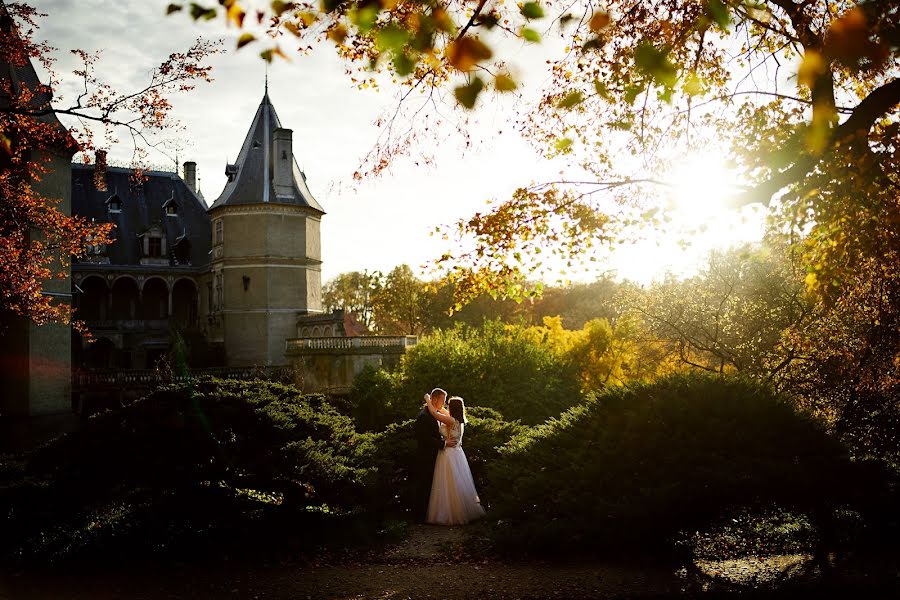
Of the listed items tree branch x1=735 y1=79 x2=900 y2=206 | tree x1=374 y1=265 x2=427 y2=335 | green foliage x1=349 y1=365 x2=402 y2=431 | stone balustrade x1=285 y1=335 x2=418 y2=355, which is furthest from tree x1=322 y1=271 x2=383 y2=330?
tree branch x1=735 y1=79 x2=900 y2=206

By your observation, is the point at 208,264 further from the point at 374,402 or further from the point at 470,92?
the point at 470,92

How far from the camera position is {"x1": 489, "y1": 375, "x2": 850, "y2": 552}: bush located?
7.50 m

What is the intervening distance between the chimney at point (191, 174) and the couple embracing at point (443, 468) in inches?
1684

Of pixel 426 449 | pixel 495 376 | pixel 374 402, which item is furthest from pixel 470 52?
pixel 374 402

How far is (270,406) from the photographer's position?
32.8 ft

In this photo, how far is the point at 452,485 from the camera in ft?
35.3

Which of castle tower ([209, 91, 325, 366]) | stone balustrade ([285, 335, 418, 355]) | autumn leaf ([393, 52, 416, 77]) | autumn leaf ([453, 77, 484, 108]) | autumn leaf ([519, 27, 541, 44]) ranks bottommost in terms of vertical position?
stone balustrade ([285, 335, 418, 355])

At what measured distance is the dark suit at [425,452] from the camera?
11.1 m

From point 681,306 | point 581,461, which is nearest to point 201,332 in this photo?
point 681,306

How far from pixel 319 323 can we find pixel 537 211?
2958 cm

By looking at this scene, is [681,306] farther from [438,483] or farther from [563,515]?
[563,515]

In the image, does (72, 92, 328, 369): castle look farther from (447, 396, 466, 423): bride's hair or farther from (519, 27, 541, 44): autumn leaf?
(519, 27, 541, 44): autumn leaf

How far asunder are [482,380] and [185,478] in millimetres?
12257

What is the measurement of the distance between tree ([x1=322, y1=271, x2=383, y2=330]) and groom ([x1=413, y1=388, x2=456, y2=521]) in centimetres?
5037
